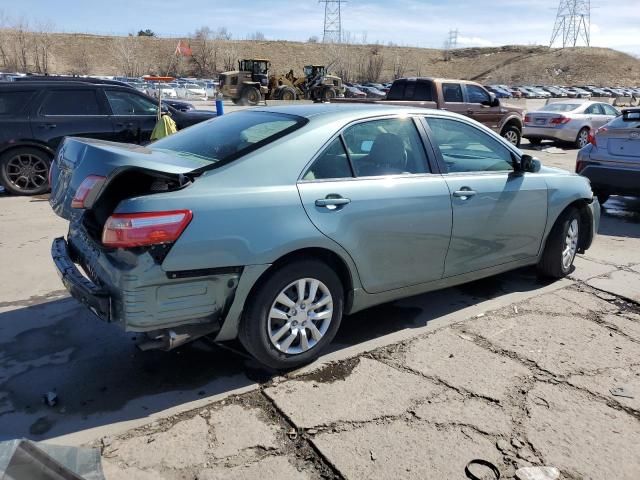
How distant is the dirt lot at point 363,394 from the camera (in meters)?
2.72

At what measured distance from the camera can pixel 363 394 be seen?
3.29 metres

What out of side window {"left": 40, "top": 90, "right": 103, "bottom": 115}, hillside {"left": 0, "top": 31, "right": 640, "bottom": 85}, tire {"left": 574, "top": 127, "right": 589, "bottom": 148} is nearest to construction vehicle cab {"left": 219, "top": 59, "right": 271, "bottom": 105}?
tire {"left": 574, "top": 127, "right": 589, "bottom": 148}

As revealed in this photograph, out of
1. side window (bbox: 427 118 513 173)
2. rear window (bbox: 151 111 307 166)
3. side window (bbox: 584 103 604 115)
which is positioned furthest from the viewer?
side window (bbox: 584 103 604 115)

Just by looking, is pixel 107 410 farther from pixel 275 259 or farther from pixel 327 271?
pixel 327 271

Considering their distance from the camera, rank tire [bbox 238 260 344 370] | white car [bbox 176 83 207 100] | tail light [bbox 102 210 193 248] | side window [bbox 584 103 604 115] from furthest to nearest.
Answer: white car [bbox 176 83 207 100], side window [bbox 584 103 604 115], tire [bbox 238 260 344 370], tail light [bbox 102 210 193 248]

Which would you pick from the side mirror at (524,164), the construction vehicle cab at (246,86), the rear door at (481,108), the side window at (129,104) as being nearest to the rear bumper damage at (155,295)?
the side mirror at (524,164)

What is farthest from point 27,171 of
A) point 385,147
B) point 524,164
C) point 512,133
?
point 512,133

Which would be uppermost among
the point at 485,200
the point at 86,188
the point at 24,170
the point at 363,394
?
the point at 86,188

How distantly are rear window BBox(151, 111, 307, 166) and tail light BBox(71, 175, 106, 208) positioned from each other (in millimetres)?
668

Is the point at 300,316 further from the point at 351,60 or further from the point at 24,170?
the point at 351,60

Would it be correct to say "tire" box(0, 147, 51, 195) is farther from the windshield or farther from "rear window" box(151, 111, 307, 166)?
the windshield

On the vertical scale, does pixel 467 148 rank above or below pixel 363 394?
above

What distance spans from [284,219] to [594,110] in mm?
16528

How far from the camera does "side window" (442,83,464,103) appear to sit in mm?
14047
